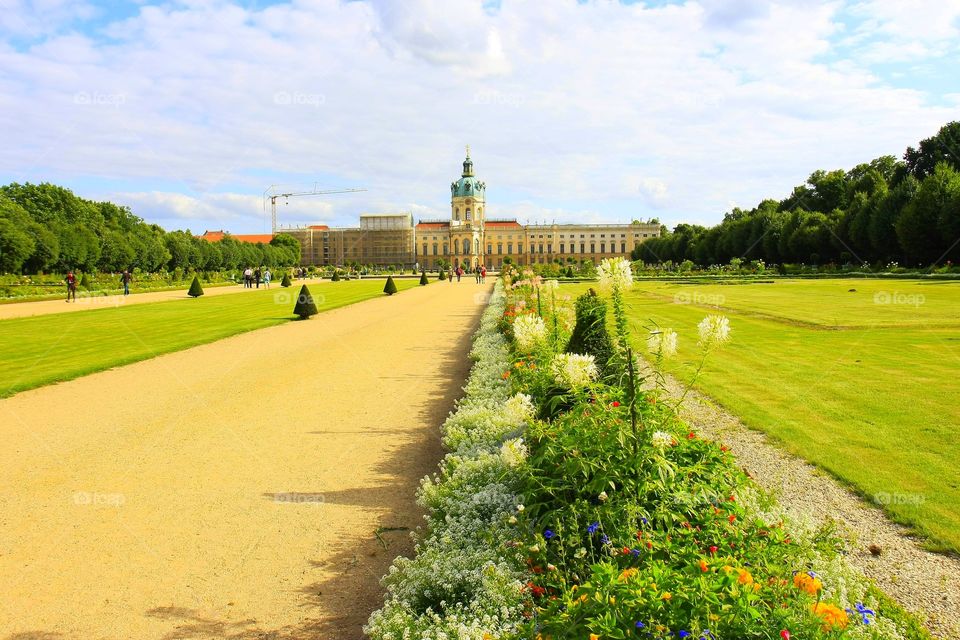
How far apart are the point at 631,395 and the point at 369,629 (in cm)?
190

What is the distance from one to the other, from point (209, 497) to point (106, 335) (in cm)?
1344

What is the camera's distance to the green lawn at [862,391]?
17.8 feet

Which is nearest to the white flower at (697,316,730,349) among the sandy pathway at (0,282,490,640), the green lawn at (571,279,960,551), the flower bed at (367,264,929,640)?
the flower bed at (367,264,929,640)

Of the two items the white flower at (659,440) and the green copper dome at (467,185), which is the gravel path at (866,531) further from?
the green copper dome at (467,185)

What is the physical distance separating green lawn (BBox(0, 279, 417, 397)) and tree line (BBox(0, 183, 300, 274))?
17.8m

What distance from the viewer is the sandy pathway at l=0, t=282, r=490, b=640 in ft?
13.0

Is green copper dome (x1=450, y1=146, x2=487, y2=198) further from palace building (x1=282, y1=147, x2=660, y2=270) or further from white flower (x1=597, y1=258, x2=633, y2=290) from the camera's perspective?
white flower (x1=597, y1=258, x2=633, y2=290)

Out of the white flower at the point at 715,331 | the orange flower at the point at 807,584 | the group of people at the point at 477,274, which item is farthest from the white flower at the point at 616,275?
the group of people at the point at 477,274

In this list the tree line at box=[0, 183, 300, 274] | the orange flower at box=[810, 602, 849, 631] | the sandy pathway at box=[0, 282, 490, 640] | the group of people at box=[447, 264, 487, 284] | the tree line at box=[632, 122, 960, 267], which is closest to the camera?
the orange flower at box=[810, 602, 849, 631]

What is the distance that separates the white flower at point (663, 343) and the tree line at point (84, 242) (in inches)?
1663

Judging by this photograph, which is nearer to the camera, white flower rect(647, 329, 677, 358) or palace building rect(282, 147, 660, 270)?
white flower rect(647, 329, 677, 358)

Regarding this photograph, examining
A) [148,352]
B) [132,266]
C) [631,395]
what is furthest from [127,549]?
[132,266]

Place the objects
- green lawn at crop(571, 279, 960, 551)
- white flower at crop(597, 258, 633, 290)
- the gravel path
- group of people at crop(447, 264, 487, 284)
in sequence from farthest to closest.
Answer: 1. group of people at crop(447, 264, 487, 284)
2. green lawn at crop(571, 279, 960, 551)
3. white flower at crop(597, 258, 633, 290)
4. the gravel path

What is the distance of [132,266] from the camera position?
53.8 metres
